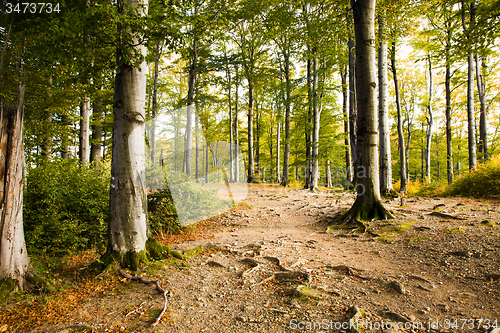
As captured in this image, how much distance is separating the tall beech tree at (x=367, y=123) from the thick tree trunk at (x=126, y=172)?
212 inches

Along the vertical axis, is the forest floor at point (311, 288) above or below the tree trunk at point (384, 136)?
below

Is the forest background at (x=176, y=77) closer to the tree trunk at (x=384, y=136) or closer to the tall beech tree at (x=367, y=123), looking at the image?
the tree trunk at (x=384, y=136)

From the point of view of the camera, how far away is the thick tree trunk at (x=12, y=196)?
3221 millimetres

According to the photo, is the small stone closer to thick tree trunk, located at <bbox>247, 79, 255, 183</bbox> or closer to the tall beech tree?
the tall beech tree

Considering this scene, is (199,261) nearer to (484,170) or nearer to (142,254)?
(142,254)

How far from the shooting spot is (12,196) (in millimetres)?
3273

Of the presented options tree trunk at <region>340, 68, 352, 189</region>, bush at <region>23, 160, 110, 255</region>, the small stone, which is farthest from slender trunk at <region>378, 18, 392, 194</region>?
bush at <region>23, 160, 110, 255</region>

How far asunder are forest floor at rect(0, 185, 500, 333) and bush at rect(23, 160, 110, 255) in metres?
0.82

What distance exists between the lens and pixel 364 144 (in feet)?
21.5

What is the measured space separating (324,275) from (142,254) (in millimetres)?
3235

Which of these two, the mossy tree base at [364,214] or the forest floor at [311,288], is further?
the mossy tree base at [364,214]

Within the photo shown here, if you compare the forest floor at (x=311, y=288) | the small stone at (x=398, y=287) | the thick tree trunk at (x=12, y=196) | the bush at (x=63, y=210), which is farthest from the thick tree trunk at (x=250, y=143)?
the thick tree trunk at (x=12, y=196)

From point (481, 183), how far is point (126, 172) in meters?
11.8

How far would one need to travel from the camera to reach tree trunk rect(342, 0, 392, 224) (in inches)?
254
